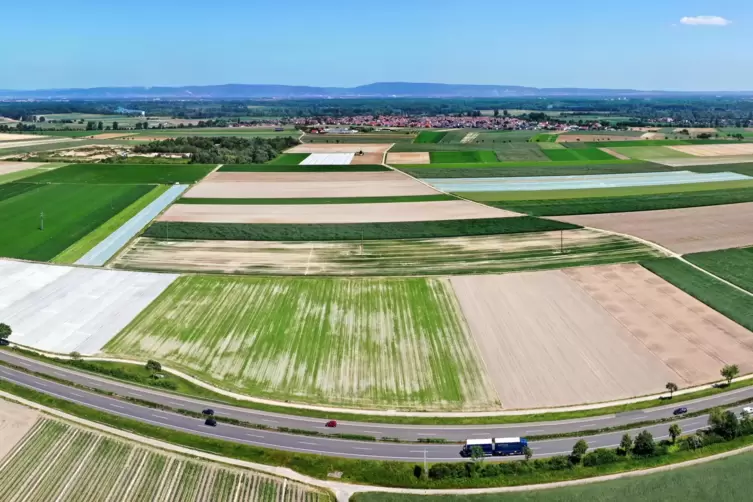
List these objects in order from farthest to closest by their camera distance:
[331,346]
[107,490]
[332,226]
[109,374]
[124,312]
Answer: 1. [332,226]
2. [124,312]
3. [331,346]
4. [109,374]
5. [107,490]

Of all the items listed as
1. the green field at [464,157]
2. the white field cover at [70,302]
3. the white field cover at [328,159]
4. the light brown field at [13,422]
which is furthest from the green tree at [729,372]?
the white field cover at [328,159]

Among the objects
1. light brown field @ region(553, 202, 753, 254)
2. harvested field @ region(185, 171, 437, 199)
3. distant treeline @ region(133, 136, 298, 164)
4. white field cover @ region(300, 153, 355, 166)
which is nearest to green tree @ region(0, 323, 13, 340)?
harvested field @ region(185, 171, 437, 199)

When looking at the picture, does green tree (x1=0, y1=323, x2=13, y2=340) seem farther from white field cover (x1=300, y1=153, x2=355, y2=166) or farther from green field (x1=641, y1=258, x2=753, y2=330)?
white field cover (x1=300, y1=153, x2=355, y2=166)

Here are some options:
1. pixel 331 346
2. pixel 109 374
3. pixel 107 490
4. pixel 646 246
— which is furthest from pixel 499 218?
pixel 107 490

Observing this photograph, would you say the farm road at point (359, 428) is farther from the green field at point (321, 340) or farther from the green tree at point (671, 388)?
the green field at point (321, 340)

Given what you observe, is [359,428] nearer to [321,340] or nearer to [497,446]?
[497,446]

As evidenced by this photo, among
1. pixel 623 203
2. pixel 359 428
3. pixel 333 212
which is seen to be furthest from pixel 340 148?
pixel 359 428

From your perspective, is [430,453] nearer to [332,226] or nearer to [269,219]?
[332,226]
